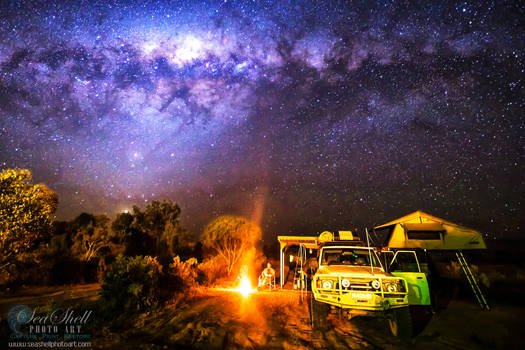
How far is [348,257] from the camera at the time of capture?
29.8 feet

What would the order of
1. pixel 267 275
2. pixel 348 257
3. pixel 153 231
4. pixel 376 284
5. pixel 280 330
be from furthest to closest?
1. pixel 153 231
2. pixel 267 275
3. pixel 348 257
4. pixel 280 330
5. pixel 376 284

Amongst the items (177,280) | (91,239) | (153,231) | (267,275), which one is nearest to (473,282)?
(267,275)

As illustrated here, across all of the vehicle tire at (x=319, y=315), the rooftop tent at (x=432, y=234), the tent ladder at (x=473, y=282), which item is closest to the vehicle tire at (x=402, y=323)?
the vehicle tire at (x=319, y=315)

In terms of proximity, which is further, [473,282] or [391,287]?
[473,282]

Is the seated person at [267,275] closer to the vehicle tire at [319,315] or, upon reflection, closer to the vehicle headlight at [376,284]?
the vehicle tire at [319,315]

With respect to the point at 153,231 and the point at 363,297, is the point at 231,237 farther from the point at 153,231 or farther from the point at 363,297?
the point at 363,297

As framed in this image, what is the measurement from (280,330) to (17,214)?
39.9 feet

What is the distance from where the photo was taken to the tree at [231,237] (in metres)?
27.4

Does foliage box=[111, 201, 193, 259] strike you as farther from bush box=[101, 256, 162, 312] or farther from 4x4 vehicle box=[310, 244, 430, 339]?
4x4 vehicle box=[310, 244, 430, 339]

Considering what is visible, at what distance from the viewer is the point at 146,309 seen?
916 centimetres

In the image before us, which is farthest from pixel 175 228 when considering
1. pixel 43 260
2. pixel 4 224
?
pixel 4 224

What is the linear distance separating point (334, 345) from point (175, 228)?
29.7 meters

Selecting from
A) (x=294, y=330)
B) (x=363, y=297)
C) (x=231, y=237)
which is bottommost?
(x=294, y=330)

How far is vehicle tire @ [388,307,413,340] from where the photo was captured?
674 centimetres
